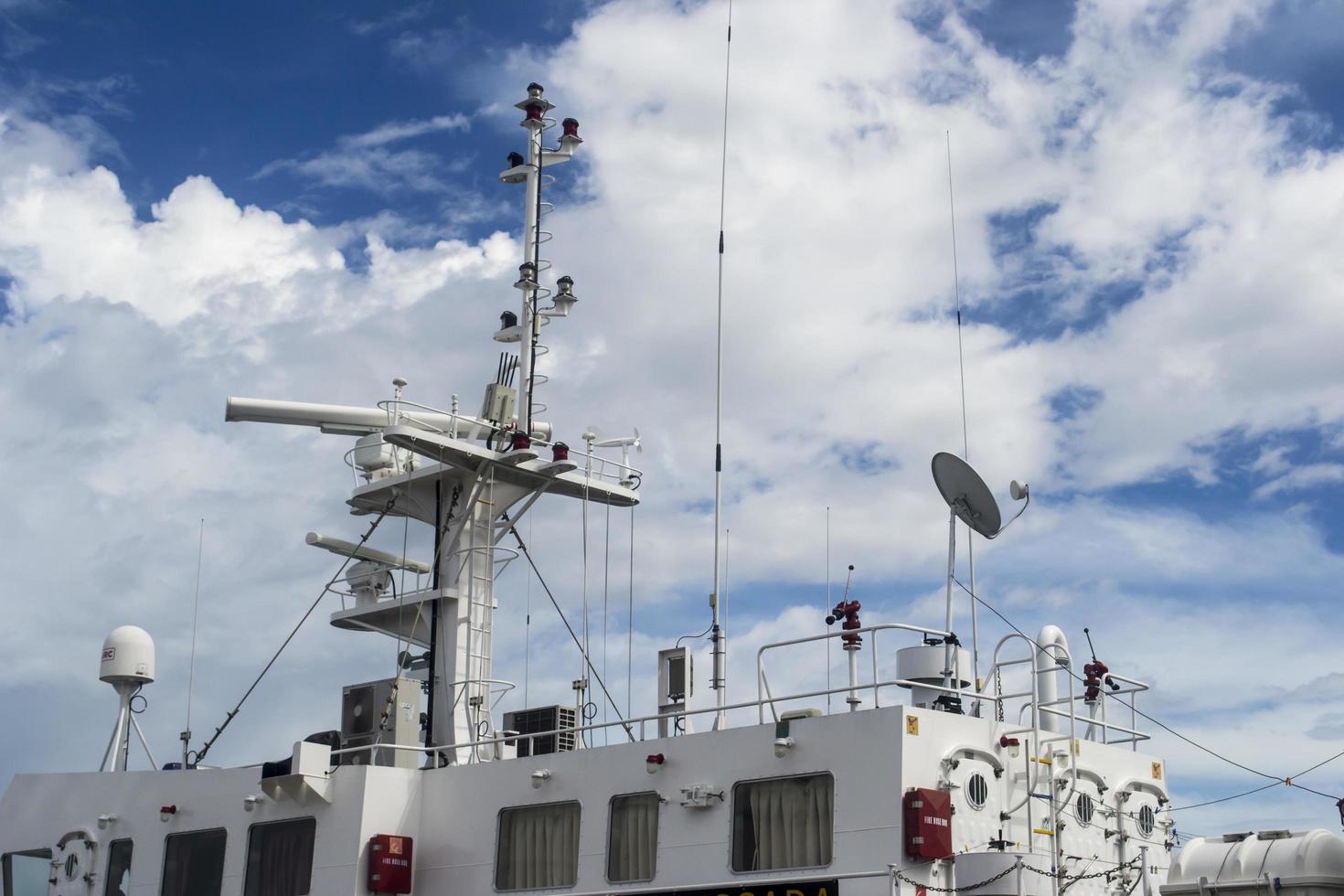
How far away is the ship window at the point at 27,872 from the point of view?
2448 centimetres

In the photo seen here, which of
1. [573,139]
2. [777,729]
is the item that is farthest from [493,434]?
[777,729]

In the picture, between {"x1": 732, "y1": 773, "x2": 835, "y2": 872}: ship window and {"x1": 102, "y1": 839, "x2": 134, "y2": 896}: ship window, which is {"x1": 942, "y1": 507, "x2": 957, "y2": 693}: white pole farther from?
{"x1": 102, "y1": 839, "x2": 134, "y2": 896}: ship window

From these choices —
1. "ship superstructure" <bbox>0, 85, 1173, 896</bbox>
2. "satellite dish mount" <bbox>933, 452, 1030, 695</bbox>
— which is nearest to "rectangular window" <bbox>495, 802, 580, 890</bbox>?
"ship superstructure" <bbox>0, 85, 1173, 896</bbox>

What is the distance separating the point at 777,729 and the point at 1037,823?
3406 mm

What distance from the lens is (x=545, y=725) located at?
72.6 feet

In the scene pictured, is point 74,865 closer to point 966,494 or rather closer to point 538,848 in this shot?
point 538,848

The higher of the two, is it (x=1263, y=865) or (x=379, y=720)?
(x=379, y=720)

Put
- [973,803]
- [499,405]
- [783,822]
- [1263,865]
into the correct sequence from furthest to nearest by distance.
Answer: [499,405] < [783,822] < [973,803] < [1263,865]

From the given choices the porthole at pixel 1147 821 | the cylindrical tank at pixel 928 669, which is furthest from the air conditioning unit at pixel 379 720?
the porthole at pixel 1147 821

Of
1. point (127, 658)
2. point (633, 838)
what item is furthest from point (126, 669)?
point (633, 838)

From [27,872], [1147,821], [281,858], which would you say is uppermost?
[1147,821]

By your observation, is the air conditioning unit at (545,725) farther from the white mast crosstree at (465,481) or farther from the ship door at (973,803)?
the ship door at (973,803)

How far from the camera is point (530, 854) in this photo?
20.2 m

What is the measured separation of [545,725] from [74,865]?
832 centimetres
